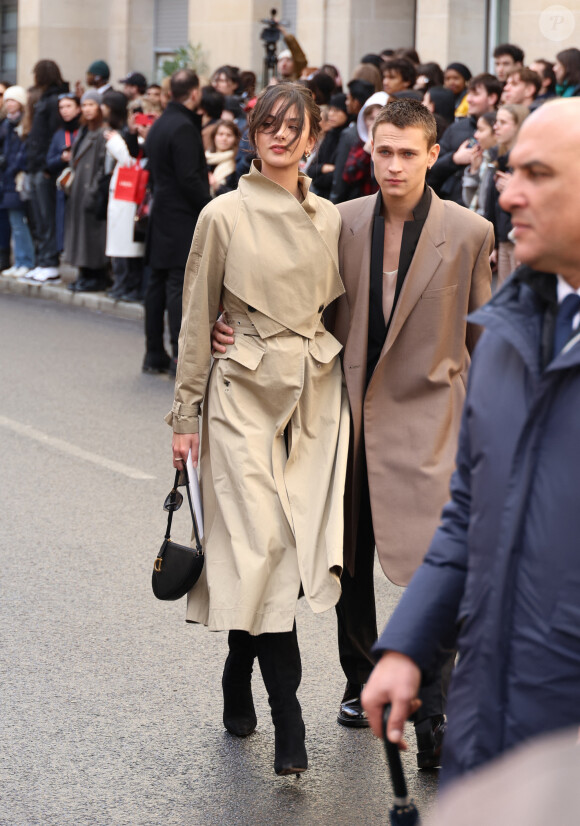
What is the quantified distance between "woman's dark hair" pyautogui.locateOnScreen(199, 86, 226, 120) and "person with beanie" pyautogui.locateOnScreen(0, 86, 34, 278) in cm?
342

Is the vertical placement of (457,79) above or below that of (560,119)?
above

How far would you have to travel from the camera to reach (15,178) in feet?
53.4

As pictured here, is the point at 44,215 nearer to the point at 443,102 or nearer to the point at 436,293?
the point at 443,102


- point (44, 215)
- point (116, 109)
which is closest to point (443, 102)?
point (116, 109)

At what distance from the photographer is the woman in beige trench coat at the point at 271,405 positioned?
4047 mm

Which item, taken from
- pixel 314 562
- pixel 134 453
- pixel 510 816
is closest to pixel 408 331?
pixel 314 562

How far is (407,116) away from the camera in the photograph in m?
4.14

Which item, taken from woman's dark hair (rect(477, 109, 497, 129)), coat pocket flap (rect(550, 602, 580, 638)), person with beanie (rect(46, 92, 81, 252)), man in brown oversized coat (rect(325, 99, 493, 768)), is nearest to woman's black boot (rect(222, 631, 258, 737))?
man in brown oversized coat (rect(325, 99, 493, 768))

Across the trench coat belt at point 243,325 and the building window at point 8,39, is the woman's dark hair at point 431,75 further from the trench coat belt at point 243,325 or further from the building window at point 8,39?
the building window at point 8,39

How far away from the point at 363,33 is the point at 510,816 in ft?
65.9

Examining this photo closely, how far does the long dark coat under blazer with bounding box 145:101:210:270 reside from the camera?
10.1 m

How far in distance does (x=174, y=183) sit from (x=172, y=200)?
0.12 m

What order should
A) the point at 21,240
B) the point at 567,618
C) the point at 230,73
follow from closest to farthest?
1. the point at 567,618
2. the point at 230,73
3. the point at 21,240

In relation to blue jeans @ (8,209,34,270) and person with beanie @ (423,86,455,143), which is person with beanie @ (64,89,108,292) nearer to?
blue jeans @ (8,209,34,270)
